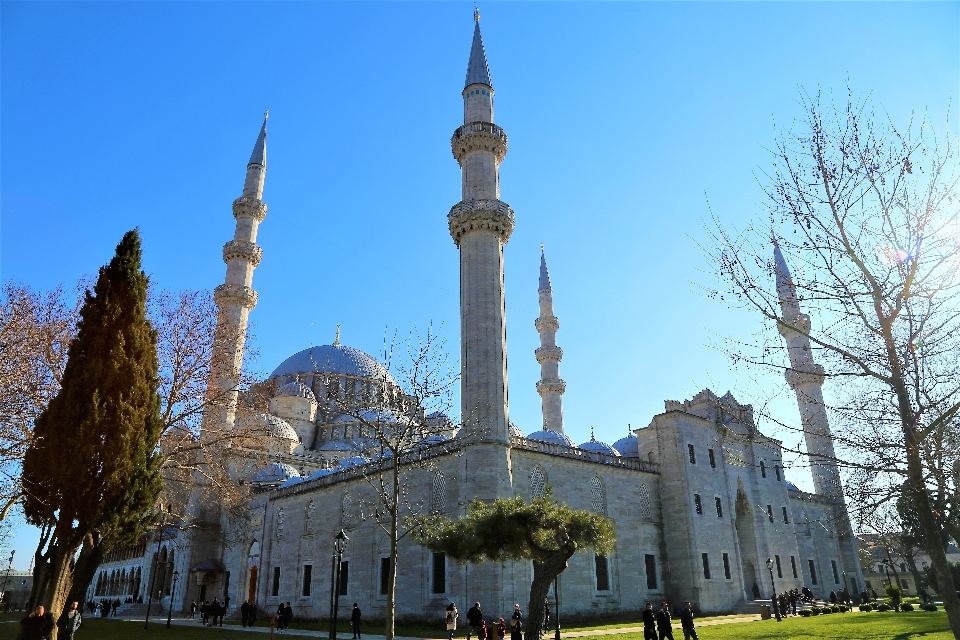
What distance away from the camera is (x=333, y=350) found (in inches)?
2163

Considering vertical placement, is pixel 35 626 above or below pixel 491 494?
below

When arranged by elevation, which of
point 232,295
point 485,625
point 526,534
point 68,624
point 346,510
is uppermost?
point 232,295

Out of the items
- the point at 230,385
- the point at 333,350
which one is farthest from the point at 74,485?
the point at 333,350

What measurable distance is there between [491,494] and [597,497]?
847cm

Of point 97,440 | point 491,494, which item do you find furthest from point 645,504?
point 97,440

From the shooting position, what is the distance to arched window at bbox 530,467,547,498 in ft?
92.7

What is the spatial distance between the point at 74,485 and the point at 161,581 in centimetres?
3284

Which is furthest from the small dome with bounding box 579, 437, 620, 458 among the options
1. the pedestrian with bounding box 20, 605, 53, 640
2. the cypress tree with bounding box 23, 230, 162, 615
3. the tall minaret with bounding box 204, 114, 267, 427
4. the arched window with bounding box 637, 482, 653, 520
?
the pedestrian with bounding box 20, 605, 53, 640

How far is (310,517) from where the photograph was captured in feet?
115

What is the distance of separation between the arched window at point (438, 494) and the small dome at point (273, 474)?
1658 centimetres

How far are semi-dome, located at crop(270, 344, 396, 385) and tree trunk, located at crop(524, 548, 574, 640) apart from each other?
115 feet

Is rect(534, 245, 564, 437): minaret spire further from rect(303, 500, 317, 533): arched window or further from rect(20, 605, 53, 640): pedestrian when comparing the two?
rect(20, 605, 53, 640): pedestrian

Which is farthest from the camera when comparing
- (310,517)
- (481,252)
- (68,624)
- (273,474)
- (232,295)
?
(232,295)

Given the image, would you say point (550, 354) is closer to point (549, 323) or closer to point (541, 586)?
point (549, 323)
